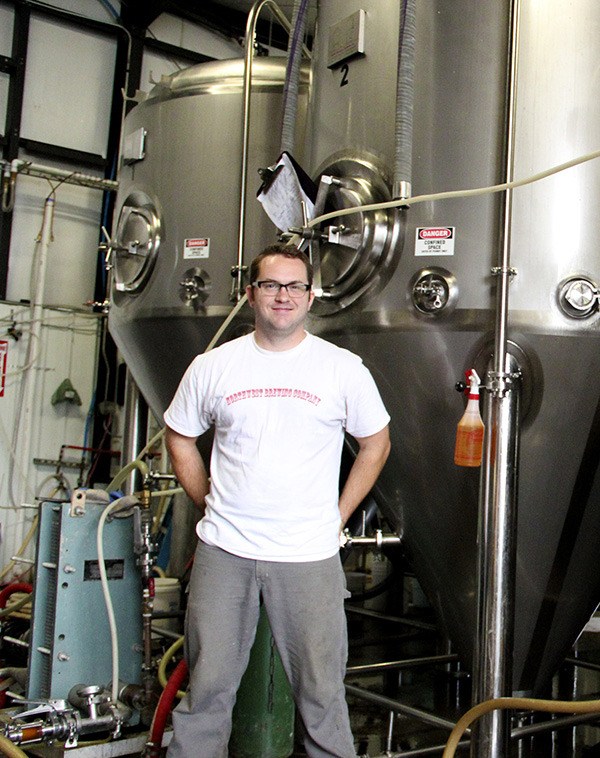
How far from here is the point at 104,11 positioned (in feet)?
19.0

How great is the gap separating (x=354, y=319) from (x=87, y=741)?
131 centimetres

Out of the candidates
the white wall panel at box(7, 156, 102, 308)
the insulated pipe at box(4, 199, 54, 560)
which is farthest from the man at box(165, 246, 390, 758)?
the white wall panel at box(7, 156, 102, 308)

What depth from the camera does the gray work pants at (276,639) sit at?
178 centimetres

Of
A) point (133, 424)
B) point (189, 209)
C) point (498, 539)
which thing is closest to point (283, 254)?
point (498, 539)

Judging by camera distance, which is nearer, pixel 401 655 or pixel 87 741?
pixel 87 741

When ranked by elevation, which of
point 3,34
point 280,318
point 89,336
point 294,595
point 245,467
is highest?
point 3,34

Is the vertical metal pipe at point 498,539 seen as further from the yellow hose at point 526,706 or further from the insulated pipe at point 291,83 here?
the insulated pipe at point 291,83

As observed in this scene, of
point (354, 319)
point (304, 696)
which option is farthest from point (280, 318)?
point (304, 696)

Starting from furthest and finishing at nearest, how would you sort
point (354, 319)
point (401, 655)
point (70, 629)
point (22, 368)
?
point (22, 368)
point (401, 655)
point (70, 629)
point (354, 319)

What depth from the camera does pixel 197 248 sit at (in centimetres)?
301

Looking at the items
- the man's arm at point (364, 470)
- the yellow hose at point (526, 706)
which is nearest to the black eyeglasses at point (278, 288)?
the man's arm at point (364, 470)

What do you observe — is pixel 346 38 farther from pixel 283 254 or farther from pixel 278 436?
pixel 278 436

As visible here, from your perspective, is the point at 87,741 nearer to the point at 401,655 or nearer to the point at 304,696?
the point at 304,696

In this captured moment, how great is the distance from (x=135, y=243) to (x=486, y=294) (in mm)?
1559
